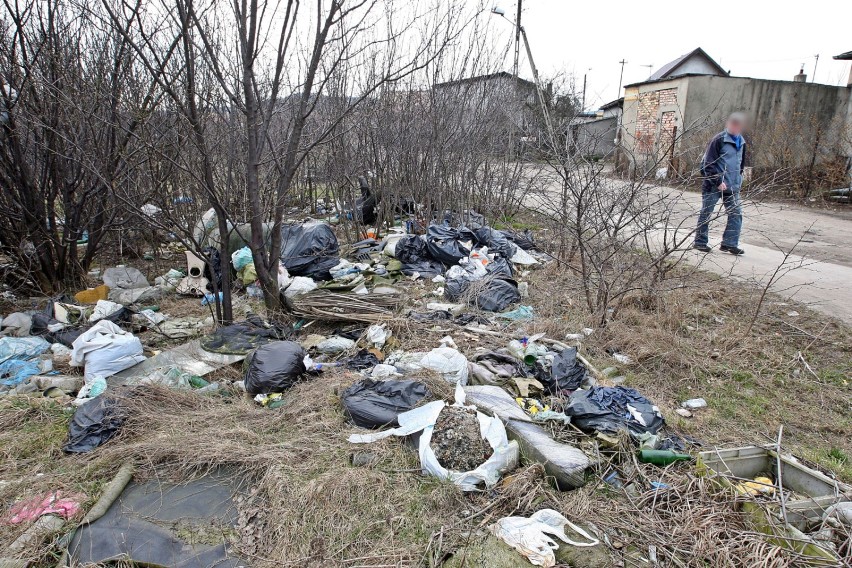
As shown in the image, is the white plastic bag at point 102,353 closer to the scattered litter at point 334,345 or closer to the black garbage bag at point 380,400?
the scattered litter at point 334,345

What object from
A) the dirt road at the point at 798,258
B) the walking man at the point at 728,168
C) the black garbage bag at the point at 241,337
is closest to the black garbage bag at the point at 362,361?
the black garbage bag at the point at 241,337

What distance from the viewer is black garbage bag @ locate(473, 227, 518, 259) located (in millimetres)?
6891

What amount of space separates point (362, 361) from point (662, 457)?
2.13 metres

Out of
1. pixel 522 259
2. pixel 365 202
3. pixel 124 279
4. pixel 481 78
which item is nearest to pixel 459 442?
pixel 522 259

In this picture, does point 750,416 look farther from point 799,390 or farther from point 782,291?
point 782,291

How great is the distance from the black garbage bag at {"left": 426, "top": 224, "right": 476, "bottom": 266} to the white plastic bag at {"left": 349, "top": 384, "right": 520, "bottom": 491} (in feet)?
12.2

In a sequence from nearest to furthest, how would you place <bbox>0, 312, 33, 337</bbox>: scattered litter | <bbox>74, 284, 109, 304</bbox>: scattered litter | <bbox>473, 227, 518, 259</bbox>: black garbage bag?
<bbox>0, 312, 33, 337</bbox>: scattered litter → <bbox>74, 284, 109, 304</bbox>: scattered litter → <bbox>473, 227, 518, 259</bbox>: black garbage bag

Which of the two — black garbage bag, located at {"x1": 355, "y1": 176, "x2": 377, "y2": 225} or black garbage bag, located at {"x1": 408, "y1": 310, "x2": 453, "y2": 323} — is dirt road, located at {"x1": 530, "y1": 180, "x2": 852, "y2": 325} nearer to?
black garbage bag, located at {"x1": 408, "y1": 310, "x2": 453, "y2": 323}

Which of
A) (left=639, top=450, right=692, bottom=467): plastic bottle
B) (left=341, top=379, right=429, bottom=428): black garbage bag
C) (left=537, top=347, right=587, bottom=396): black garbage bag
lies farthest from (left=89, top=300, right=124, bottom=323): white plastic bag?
(left=639, top=450, right=692, bottom=467): plastic bottle

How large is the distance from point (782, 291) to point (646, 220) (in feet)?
6.14

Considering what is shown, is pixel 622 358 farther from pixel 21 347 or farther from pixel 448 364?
pixel 21 347

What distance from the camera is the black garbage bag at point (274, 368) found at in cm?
343

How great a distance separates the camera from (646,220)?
4.45m

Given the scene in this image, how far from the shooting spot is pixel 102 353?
364cm
